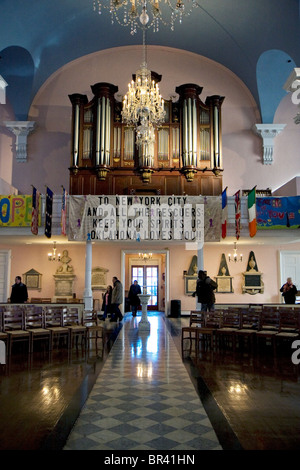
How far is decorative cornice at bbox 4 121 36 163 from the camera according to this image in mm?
15625

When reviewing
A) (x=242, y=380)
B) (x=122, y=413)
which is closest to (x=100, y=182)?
(x=242, y=380)

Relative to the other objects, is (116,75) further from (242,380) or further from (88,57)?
(242,380)

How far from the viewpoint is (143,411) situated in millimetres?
4207

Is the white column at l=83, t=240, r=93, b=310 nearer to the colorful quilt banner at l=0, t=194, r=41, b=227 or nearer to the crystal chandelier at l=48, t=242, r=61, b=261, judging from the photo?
the colorful quilt banner at l=0, t=194, r=41, b=227

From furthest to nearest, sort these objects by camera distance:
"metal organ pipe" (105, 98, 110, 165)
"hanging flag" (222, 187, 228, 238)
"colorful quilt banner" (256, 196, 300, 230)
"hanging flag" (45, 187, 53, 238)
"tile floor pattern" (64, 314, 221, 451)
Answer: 1. "metal organ pipe" (105, 98, 110, 165)
2. "colorful quilt banner" (256, 196, 300, 230)
3. "hanging flag" (222, 187, 228, 238)
4. "hanging flag" (45, 187, 53, 238)
5. "tile floor pattern" (64, 314, 221, 451)

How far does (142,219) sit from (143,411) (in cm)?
865

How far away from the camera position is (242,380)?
5.55m

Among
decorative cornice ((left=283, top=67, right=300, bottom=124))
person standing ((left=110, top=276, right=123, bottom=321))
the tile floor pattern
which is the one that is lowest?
the tile floor pattern

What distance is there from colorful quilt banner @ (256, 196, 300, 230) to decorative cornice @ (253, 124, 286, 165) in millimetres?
3863

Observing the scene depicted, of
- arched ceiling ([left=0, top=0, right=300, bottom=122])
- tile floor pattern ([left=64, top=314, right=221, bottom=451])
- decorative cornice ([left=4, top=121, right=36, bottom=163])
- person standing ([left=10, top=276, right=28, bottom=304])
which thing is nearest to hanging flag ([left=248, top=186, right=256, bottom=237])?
arched ceiling ([left=0, top=0, right=300, bottom=122])

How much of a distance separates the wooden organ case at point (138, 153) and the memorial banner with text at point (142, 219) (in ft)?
4.97

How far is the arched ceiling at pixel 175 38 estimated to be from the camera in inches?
479

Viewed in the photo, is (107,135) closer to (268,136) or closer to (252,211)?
(252,211)
